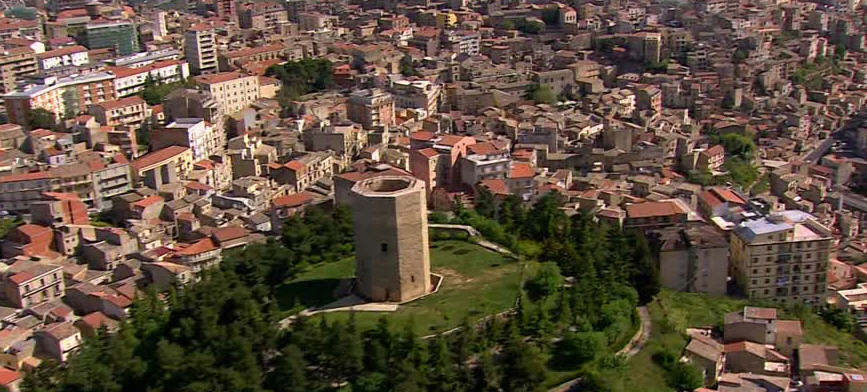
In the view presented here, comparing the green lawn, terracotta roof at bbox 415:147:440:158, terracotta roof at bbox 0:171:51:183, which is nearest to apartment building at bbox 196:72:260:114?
terracotta roof at bbox 0:171:51:183

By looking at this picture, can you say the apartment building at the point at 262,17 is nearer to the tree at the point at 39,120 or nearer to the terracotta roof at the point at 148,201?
the tree at the point at 39,120

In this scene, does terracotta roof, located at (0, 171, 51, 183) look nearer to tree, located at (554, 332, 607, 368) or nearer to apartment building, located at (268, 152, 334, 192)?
apartment building, located at (268, 152, 334, 192)

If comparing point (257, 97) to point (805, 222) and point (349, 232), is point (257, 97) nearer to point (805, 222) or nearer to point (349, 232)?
point (349, 232)

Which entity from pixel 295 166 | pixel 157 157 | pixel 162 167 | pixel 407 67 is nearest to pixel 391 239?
pixel 295 166

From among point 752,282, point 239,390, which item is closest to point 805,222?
point 752,282

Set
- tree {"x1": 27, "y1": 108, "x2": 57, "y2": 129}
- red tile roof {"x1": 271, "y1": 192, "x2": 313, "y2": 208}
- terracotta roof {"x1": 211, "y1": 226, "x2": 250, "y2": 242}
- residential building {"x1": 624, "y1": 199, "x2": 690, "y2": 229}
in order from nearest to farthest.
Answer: residential building {"x1": 624, "y1": 199, "x2": 690, "y2": 229} < terracotta roof {"x1": 211, "y1": 226, "x2": 250, "y2": 242} < red tile roof {"x1": 271, "y1": 192, "x2": 313, "y2": 208} < tree {"x1": 27, "y1": 108, "x2": 57, "y2": 129}

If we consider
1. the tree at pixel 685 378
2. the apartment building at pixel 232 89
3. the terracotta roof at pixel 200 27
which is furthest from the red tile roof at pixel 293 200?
the terracotta roof at pixel 200 27
